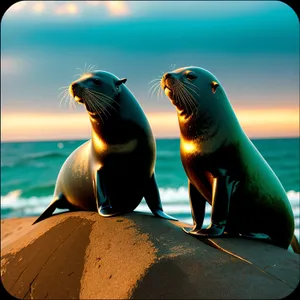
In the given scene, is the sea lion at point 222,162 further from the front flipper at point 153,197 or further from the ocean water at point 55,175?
the ocean water at point 55,175

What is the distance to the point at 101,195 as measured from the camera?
446cm

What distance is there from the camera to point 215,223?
152 inches

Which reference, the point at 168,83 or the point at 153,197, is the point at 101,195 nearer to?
the point at 153,197

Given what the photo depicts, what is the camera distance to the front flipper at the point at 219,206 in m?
3.82

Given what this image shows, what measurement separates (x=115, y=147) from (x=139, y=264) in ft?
5.22

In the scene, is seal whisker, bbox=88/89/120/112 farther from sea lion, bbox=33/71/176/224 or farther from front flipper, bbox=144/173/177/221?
front flipper, bbox=144/173/177/221

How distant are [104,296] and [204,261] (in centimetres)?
85

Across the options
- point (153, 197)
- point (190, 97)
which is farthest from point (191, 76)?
point (153, 197)

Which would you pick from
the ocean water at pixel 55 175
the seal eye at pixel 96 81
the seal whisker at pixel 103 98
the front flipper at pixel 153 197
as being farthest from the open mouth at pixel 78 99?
the ocean water at pixel 55 175

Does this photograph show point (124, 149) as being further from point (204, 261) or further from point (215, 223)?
point (204, 261)

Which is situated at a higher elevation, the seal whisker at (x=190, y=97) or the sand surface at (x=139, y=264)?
the seal whisker at (x=190, y=97)

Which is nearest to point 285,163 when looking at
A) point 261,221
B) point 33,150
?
point 33,150

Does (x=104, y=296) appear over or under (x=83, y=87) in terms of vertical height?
under

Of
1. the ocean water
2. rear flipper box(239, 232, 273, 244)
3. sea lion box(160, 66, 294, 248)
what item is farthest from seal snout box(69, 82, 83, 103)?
the ocean water
